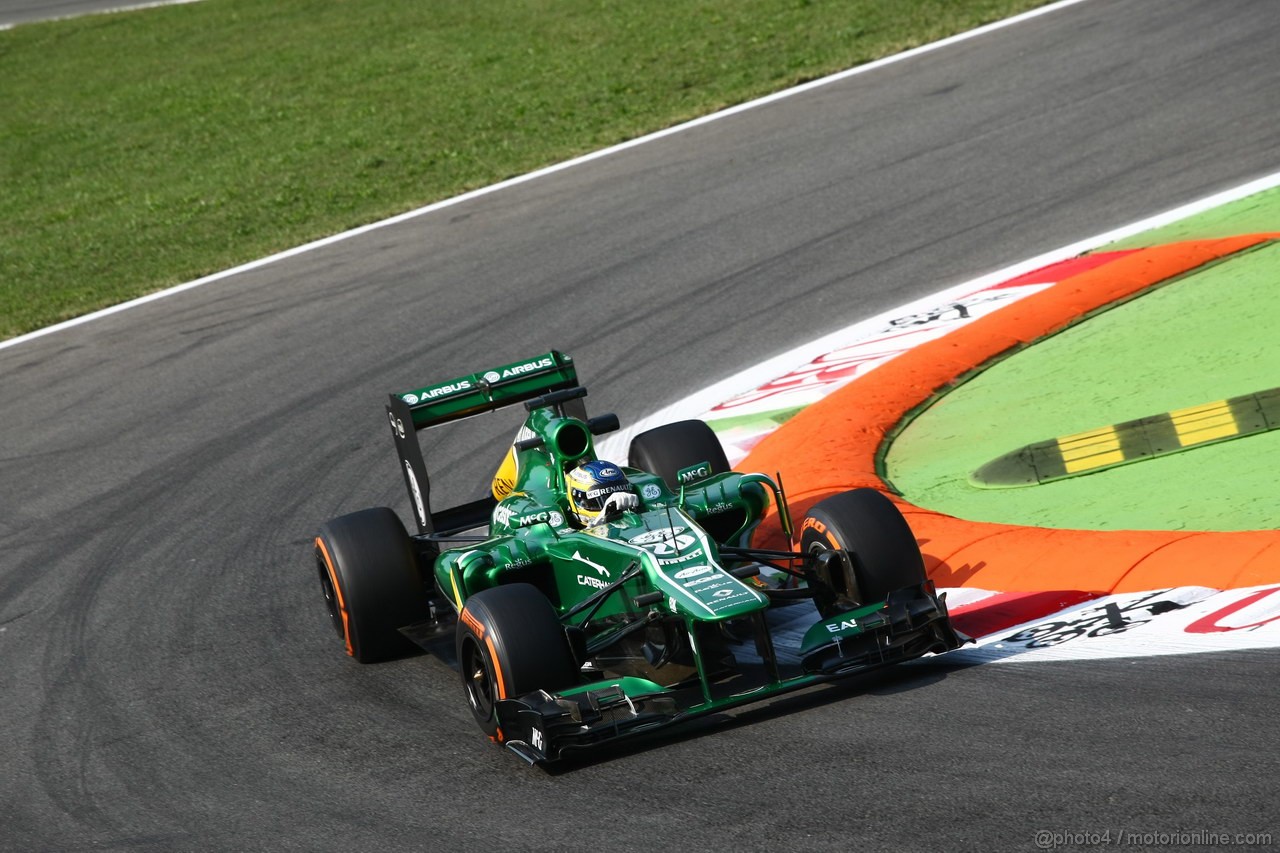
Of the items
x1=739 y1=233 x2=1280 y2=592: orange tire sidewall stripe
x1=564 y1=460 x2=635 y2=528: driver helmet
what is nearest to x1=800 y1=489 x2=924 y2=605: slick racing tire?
x1=739 y1=233 x2=1280 y2=592: orange tire sidewall stripe

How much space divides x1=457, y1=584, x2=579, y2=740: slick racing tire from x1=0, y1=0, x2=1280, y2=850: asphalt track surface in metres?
0.35

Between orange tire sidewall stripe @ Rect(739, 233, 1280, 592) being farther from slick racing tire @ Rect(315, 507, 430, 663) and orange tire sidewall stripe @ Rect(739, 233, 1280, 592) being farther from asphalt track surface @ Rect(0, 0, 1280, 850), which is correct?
slick racing tire @ Rect(315, 507, 430, 663)

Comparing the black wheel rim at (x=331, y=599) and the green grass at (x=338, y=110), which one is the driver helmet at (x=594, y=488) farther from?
the green grass at (x=338, y=110)

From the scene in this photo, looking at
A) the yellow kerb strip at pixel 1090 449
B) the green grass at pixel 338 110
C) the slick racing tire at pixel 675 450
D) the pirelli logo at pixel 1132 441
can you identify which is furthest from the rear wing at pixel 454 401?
the green grass at pixel 338 110

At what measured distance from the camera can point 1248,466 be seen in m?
8.02

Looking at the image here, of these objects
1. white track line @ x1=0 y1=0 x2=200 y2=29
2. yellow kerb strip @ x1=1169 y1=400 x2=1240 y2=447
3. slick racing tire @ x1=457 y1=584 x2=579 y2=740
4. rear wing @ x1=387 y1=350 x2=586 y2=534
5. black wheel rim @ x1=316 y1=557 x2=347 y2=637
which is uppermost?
white track line @ x1=0 y1=0 x2=200 y2=29

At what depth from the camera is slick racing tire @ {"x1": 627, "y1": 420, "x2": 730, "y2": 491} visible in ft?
28.7

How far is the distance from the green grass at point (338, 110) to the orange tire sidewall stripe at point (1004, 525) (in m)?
8.50

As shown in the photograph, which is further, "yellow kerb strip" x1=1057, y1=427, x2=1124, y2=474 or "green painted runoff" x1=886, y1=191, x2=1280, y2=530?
"yellow kerb strip" x1=1057, y1=427, x2=1124, y2=474

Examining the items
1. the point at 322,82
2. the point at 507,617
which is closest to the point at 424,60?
the point at 322,82

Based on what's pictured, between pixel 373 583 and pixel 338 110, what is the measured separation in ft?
51.8

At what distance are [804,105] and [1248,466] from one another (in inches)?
446

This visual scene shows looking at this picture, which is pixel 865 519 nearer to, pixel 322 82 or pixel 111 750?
pixel 111 750

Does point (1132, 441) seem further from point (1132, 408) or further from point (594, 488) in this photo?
point (594, 488)
